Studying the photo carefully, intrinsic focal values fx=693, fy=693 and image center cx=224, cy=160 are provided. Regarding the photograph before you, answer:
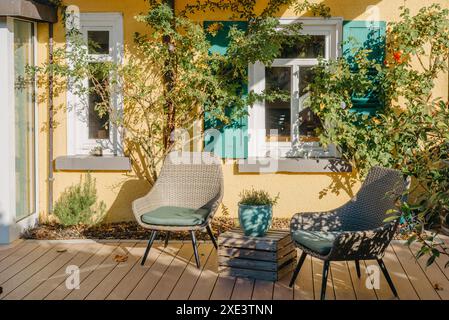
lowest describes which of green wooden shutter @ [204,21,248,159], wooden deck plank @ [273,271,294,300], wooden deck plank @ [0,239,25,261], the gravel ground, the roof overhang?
wooden deck plank @ [273,271,294,300]

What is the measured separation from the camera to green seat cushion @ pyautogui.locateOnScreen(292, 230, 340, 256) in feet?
15.8

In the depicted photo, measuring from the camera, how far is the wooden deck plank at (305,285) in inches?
198

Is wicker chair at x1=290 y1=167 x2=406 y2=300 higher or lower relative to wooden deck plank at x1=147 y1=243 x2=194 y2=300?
higher

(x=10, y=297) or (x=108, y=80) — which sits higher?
(x=108, y=80)

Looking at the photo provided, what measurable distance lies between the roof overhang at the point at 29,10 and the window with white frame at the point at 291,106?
219cm

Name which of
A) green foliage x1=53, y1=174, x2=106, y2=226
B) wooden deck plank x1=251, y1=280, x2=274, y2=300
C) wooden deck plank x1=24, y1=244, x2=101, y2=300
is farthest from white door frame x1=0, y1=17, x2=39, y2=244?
wooden deck plank x1=251, y1=280, x2=274, y2=300

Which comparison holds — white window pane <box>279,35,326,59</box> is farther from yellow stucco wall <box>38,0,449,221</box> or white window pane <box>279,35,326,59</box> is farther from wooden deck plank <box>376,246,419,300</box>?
wooden deck plank <box>376,246,419,300</box>

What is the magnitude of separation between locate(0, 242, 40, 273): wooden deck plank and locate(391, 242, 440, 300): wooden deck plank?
3.26 m

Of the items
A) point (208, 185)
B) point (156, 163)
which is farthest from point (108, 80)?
point (208, 185)

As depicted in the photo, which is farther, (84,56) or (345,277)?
(84,56)
